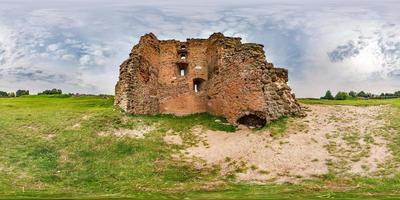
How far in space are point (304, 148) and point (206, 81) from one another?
15.5m

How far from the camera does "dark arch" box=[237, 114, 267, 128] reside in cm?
4259

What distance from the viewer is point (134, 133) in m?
40.2

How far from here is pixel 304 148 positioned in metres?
35.5

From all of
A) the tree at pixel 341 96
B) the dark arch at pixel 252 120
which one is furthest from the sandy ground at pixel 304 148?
the tree at pixel 341 96

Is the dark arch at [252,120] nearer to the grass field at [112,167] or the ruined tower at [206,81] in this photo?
the ruined tower at [206,81]

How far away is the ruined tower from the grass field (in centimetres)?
155

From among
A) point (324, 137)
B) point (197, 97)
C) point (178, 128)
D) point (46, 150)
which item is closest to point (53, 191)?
point (46, 150)

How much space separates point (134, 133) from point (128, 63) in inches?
279

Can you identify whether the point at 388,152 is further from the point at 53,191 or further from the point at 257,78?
the point at 53,191

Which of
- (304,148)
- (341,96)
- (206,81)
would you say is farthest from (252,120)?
(341,96)

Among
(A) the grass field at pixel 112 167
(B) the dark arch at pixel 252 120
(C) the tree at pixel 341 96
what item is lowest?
(A) the grass field at pixel 112 167

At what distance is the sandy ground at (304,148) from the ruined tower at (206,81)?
89.6 inches

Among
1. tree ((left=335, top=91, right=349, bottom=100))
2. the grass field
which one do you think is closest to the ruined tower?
the grass field

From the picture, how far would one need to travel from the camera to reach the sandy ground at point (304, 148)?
32438 millimetres
